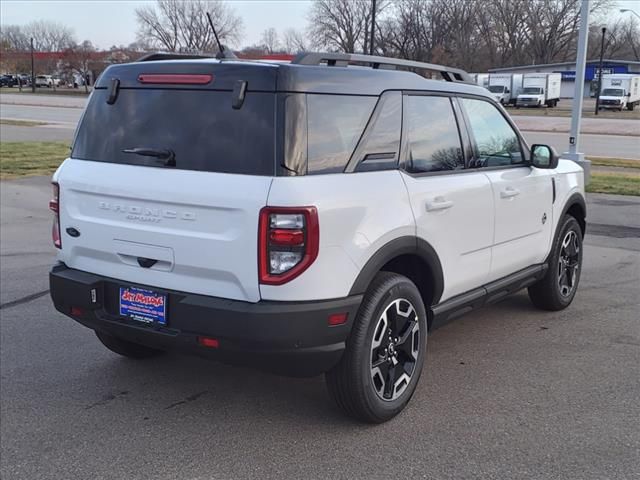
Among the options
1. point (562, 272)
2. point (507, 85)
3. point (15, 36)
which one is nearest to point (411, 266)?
point (562, 272)

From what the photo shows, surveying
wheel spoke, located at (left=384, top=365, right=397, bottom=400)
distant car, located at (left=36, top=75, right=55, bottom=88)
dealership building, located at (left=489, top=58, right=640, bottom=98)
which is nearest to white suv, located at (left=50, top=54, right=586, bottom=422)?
wheel spoke, located at (left=384, top=365, right=397, bottom=400)

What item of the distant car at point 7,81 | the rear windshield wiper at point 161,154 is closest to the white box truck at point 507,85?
the rear windshield wiper at point 161,154

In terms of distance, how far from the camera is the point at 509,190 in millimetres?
4750

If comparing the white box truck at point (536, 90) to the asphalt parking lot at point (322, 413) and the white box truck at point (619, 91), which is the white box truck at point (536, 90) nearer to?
the white box truck at point (619, 91)

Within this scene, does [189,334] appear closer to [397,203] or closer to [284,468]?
[284,468]

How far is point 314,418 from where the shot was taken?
3844 mm

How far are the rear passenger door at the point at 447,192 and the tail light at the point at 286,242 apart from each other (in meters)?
0.86

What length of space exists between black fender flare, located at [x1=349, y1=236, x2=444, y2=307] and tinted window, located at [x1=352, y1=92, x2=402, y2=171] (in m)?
0.43

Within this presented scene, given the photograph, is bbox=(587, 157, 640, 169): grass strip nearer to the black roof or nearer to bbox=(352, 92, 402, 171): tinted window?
the black roof

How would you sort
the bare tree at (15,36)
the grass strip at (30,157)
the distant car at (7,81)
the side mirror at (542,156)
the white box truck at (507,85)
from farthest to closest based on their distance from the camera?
1. the bare tree at (15,36)
2. the distant car at (7,81)
3. the white box truck at (507,85)
4. the grass strip at (30,157)
5. the side mirror at (542,156)

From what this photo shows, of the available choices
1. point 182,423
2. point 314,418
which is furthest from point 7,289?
point 314,418

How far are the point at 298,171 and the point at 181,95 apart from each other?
2.65ft

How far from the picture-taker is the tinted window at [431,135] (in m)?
3.97

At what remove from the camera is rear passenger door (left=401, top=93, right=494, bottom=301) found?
3.91 m
